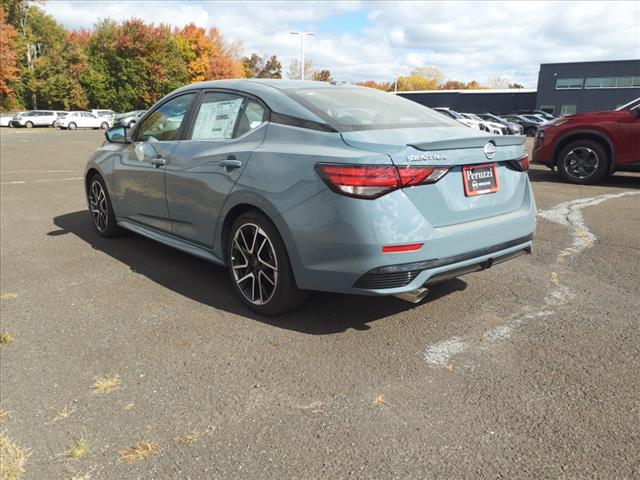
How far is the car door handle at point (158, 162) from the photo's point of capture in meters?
4.34

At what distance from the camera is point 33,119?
42.3 m

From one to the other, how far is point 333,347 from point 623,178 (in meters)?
9.37

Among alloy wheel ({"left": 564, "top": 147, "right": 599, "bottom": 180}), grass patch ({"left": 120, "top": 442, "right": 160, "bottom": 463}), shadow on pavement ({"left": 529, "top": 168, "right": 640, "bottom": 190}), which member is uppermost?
alloy wheel ({"left": 564, "top": 147, "right": 599, "bottom": 180})

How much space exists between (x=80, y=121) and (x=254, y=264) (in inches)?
1715

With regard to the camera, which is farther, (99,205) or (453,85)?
(453,85)

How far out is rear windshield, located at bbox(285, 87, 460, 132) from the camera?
130 inches

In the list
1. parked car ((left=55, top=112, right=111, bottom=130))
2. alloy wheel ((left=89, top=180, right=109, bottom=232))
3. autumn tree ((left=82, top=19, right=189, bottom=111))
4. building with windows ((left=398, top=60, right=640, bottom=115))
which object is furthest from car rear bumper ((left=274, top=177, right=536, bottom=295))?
building with windows ((left=398, top=60, right=640, bottom=115))

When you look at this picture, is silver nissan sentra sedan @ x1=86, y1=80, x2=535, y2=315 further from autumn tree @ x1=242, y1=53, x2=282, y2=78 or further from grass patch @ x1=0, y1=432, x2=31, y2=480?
autumn tree @ x1=242, y1=53, x2=282, y2=78

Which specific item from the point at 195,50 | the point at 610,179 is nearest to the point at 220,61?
the point at 195,50

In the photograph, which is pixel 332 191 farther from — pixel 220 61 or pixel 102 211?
pixel 220 61

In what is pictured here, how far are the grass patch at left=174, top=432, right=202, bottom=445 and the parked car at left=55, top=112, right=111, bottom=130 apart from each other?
4424cm

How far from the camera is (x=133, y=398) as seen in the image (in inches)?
105

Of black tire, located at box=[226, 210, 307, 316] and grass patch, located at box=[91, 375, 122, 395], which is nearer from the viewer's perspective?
grass patch, located at box=[91, 375, 122, 395]

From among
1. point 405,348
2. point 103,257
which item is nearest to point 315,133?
point 405,348
